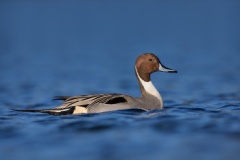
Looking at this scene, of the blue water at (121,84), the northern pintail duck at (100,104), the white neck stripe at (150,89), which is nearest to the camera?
the blue water at (121,84)

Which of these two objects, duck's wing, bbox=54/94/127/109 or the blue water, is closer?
the blue water

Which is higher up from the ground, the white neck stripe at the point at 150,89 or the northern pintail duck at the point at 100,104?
the white neck stripe at the point at 150,89

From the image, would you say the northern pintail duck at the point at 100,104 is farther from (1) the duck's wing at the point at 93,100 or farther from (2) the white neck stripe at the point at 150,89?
(2) the white neck stripe at the point at 150,89

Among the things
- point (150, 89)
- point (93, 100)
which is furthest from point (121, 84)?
point (93, 100)

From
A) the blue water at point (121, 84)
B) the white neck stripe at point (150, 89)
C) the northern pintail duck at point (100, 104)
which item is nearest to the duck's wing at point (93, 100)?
the northern pintail duck at point (100, 104)

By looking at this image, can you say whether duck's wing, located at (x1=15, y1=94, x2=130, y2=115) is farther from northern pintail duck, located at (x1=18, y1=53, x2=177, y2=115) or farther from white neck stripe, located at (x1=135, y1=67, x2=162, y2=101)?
white neck stripe, located at (x1=135, y1=67, x2=162, y2=101)

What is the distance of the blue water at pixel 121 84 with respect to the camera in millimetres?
7625

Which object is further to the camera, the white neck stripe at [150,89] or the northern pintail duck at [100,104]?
the white neck stripe at [150,89]

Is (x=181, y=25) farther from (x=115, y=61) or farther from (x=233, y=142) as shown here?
(x=233, y=142)

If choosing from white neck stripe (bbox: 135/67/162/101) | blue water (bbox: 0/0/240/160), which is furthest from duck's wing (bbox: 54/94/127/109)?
white neck stripe (bbox: 135/67/162/101)

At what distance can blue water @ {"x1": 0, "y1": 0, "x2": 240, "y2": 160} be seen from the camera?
7625 millimetres

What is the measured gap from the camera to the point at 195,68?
1939 cm

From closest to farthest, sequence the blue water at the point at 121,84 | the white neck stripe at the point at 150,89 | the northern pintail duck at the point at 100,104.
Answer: the blue water at the point at 121,84 → the northern pintail duck at the point at 100,104 → the white neck stripe at the point at 150,89

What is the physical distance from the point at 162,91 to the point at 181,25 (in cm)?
2465
